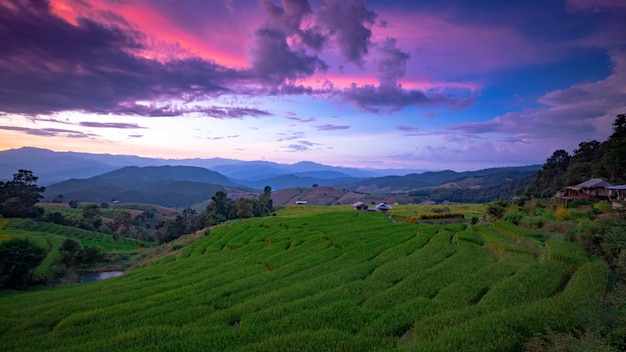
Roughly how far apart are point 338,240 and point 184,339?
18.1m

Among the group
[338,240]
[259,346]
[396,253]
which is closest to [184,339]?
[259,346]

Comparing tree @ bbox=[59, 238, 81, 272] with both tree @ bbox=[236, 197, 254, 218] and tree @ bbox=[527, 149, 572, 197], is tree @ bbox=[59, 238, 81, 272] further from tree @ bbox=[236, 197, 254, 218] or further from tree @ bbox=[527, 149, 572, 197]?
tree @ bbox=[527, 149, 572, 197]

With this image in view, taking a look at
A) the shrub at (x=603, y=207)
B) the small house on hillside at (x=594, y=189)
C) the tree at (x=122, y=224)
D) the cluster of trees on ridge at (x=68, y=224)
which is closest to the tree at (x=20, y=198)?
the cluster of trees on ridge at (x=68, y=224)

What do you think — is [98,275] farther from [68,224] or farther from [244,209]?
[68,224]

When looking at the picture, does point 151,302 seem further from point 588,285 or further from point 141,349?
point 588,285

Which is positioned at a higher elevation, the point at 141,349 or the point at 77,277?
the point at 141,349

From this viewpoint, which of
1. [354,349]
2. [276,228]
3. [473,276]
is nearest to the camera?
[354,349]

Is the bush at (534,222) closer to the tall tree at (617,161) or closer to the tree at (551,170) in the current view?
the tall tree at (617,161)

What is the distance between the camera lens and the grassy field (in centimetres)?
999

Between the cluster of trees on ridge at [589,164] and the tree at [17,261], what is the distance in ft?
219

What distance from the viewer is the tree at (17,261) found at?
25812 mm

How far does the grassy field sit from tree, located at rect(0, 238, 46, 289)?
10.2 metres

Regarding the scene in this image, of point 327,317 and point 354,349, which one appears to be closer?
point 354,349

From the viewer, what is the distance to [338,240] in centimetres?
2730
